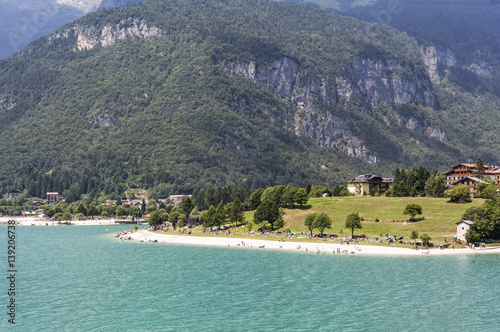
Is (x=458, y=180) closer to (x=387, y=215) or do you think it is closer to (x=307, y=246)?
(x=387, y=215)

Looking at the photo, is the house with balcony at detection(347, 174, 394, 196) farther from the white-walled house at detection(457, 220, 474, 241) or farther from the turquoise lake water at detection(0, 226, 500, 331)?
the turquoise lake water at detection(0, 226, 500, 331)

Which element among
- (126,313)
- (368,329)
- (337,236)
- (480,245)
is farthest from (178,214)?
(368,329)

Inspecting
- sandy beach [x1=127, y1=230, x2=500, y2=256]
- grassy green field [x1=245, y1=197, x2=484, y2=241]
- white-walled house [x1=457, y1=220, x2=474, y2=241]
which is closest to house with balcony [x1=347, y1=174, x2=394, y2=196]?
grassy green field [x1=245, y1=197, x2=484, y2=241]

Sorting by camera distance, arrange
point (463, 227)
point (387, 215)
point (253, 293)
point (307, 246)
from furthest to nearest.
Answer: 1. point (387, 215)
2. point (307, 246)
3. point (463, 227)
4. point (253, 293)

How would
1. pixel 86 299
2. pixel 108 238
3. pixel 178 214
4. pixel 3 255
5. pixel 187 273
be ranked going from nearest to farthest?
1. pixel 86 299
2. pixel 187 273
3. pixel 3 255
4. pixel 108 238
5. pixel 178 214

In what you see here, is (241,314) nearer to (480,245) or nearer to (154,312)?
(154,312)

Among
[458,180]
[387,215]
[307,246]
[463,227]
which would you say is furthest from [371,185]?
[463,227]
